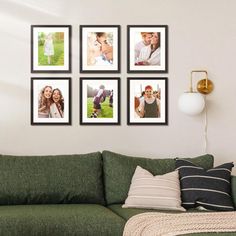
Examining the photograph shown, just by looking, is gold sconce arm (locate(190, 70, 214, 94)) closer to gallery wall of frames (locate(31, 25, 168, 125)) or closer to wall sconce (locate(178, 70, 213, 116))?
wall sconce (locate(178, 70, 213, 116))

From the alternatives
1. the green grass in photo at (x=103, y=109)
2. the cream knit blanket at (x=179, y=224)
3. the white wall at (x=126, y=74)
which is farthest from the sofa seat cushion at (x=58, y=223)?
the green grass in photo at (x=103, y=109)

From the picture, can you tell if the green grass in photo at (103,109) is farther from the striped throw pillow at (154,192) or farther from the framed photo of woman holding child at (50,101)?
the striped throw pillow at (154,192)

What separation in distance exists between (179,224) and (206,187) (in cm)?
130

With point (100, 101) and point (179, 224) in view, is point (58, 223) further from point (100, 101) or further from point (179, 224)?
point (100, 101)

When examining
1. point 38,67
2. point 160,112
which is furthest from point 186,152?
point 38,67

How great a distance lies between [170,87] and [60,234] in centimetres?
189

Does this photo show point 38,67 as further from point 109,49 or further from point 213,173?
point 213,173

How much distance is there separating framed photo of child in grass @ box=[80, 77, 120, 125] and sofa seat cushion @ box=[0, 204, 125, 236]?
1291 millimetres

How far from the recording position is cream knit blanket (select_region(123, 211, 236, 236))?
330 centimetres

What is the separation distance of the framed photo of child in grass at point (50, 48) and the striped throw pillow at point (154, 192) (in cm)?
121

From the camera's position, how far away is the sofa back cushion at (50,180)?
4.66 meters

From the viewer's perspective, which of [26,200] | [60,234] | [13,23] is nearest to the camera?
[60,234]

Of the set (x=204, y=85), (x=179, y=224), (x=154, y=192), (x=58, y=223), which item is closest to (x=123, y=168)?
(x=154, y=192)

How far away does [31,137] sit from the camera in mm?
5289
